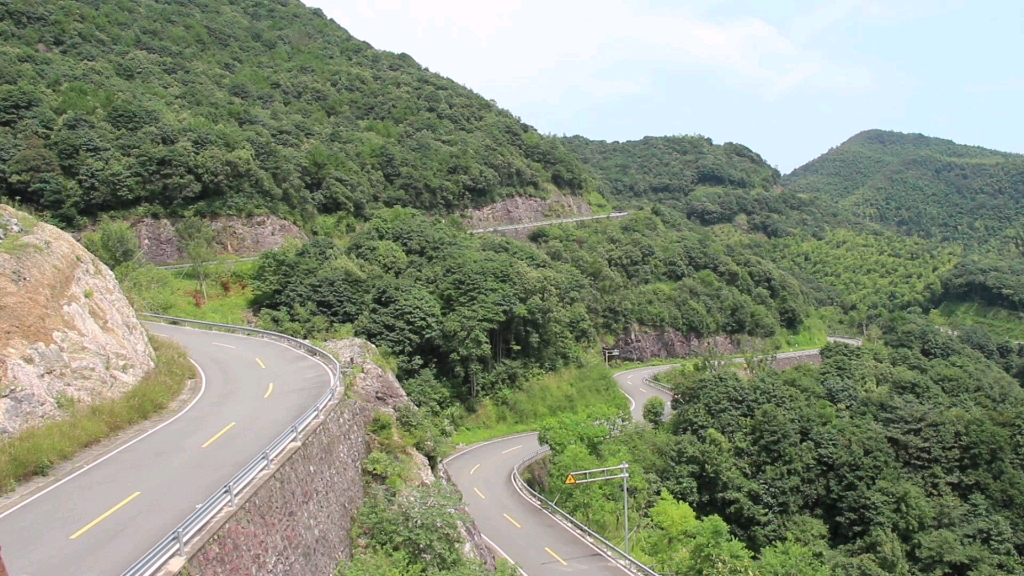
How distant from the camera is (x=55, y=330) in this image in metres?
13.7

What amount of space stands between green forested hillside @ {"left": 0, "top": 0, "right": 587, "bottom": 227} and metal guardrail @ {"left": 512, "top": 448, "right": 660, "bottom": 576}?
74.0 feet

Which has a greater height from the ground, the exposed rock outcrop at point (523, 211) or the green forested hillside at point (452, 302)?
the exposed rock outcrop at point (523, 211)

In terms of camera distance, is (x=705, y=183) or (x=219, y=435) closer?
(x=219, y=435)

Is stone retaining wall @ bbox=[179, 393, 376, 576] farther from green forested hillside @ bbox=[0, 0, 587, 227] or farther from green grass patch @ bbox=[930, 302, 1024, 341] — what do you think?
green grass patch @ bbox=[930, 302, 1024, 341]

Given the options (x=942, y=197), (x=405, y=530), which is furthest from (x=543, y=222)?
(x=942, y=197)

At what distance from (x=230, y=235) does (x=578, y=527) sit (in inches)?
1050

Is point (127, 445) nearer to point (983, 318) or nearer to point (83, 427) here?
point (83, 427)

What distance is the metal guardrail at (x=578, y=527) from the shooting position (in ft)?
65.3

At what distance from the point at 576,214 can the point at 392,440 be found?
53.7m

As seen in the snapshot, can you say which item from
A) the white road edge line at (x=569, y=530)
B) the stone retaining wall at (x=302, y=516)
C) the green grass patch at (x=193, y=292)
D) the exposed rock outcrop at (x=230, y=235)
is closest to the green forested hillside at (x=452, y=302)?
the green grass patch at (x=193, y=292)

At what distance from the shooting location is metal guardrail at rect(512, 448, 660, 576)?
1991 cm

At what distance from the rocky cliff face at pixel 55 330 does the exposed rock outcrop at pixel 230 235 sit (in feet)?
69.5

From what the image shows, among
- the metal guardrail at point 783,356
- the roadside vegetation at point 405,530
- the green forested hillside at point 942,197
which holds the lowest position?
the metal guardrail at point 783,356

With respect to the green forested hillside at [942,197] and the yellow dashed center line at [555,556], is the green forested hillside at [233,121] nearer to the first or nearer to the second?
the yellow dashed center line at [555,556]
